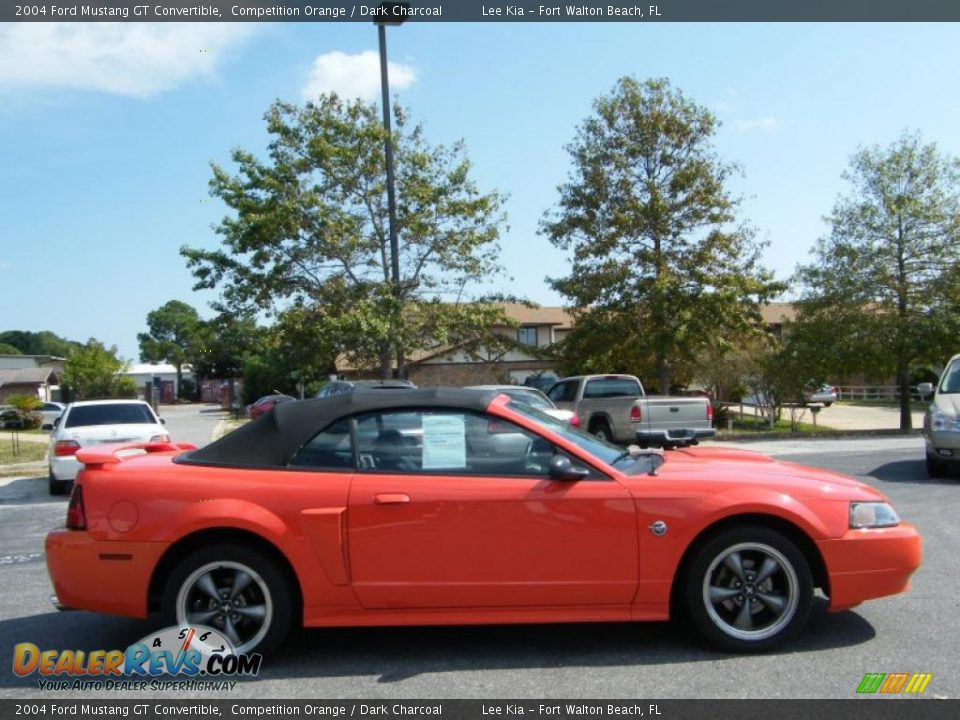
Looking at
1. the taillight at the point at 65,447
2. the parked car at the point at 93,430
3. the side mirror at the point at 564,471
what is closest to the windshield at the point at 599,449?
the side mirror at the point at 564,471

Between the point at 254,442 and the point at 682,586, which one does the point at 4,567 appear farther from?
the point at 682,586

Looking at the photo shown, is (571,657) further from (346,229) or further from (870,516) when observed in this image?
(346,229)

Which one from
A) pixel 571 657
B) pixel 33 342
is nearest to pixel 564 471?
pixel 571 657

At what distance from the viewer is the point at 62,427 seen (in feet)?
42.9

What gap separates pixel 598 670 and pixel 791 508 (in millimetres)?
1359

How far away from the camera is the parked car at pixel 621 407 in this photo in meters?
16.9

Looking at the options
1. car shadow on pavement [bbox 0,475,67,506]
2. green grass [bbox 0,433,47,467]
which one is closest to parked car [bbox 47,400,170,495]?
car shadow on pavement [bbox 0,475,67,506]

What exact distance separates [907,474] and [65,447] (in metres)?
12.5

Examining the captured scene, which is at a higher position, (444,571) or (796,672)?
(444,571)

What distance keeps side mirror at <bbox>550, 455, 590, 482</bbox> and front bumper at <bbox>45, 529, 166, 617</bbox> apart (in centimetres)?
214

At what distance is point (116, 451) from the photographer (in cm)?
541

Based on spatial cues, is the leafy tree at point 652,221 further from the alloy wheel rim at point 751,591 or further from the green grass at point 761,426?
the alloy wheel rim at point 751,591

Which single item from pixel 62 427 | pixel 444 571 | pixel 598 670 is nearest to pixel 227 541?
pixel 444 571

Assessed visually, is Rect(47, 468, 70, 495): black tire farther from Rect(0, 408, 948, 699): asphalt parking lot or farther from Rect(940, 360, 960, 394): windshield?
Rect(940, 360, 960, 394): windshield
